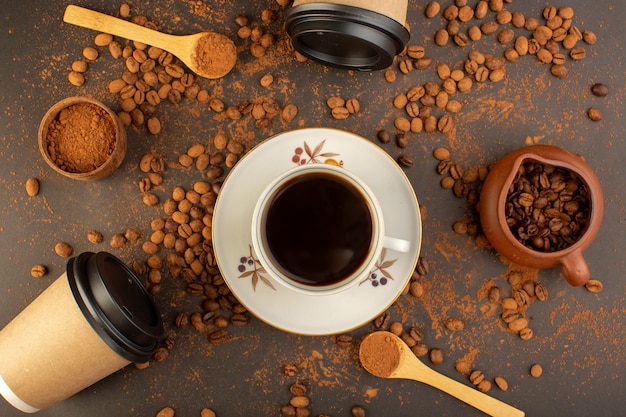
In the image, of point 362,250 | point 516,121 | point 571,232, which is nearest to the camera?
point 362,250

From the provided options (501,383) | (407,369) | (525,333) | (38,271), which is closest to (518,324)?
(525,333)

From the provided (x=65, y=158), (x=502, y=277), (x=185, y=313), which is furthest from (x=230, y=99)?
(x=502, y=277)

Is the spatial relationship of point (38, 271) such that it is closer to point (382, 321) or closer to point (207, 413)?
point (207, 413)

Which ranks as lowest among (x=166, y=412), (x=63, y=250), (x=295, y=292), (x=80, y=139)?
(x=166, y=412)

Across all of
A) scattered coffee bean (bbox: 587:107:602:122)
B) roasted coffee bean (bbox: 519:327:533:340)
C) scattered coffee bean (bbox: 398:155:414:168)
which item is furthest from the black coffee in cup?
scattered coffee bean (bbox: 587:107:602:122)

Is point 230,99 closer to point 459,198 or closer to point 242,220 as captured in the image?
point 242,220
